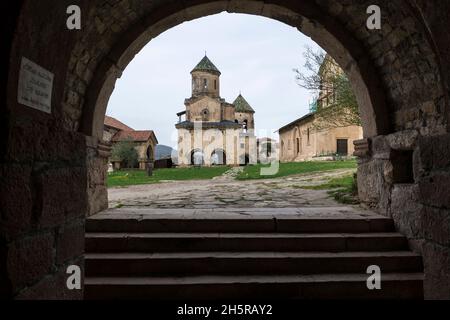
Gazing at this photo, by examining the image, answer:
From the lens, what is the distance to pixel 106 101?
14.8 ft

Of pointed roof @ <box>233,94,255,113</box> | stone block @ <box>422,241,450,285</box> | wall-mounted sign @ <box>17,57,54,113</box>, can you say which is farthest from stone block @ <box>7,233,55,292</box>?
pointed roof @ <box>233,94,255,113</box>

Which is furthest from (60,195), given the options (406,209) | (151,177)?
(151,177)

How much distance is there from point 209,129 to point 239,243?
122ft

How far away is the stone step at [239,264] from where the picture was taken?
329 cm

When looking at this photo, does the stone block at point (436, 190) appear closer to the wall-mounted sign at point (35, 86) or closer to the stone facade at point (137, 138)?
the wall-mounted sign at point (35, 86)

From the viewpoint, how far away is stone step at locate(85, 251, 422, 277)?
10.8 ft

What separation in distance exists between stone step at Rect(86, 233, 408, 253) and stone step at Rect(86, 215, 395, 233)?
0.19 metres

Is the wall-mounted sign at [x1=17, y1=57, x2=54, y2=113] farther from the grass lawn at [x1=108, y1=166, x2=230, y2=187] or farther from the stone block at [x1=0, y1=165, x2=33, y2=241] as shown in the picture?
the grass lawn at [x1=108, y1=166, x2=230, y2=187]

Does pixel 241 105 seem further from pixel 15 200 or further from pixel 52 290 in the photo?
pixel 15 200

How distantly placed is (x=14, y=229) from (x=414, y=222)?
153 inches

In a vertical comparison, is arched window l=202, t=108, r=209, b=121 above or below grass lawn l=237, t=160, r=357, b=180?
above

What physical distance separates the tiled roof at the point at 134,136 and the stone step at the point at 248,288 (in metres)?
38.7
